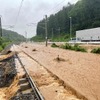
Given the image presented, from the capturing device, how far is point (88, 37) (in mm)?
83875

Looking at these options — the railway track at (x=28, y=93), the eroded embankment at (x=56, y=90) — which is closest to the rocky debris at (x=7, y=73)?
the eroded embankment at (x=56, y=90)

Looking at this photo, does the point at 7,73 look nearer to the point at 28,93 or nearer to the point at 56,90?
the point at 28,93

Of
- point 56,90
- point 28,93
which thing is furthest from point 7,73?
point 56,90

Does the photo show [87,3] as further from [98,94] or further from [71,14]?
[98,94]

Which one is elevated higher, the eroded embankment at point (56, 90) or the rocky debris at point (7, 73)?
the eroded embankment at point (56, 90)

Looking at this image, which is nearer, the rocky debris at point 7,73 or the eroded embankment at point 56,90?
the eroded embankment at point 56,90

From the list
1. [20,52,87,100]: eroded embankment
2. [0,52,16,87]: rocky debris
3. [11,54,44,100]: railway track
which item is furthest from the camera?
[0,52,16,87]: rocky debris

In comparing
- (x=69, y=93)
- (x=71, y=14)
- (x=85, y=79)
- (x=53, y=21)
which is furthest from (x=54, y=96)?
(x=53, y=21)

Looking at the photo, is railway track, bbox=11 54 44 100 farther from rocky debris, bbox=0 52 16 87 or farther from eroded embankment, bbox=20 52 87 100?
rocky debris, bbox=0 52 16 87

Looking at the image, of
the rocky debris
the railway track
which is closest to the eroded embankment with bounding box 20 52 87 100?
the railway track

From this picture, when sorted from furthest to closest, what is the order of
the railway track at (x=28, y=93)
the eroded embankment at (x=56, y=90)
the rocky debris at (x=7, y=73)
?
the rocky debris at (x=7, y=73) < the railway track at (x=28, y=93) < the eroded embankment at (x=56, y=90)

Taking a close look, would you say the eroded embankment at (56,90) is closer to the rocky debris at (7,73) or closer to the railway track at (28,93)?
the railway track at (28,93)

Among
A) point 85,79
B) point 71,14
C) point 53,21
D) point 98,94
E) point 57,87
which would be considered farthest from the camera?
point 53,21

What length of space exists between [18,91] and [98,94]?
375cm
